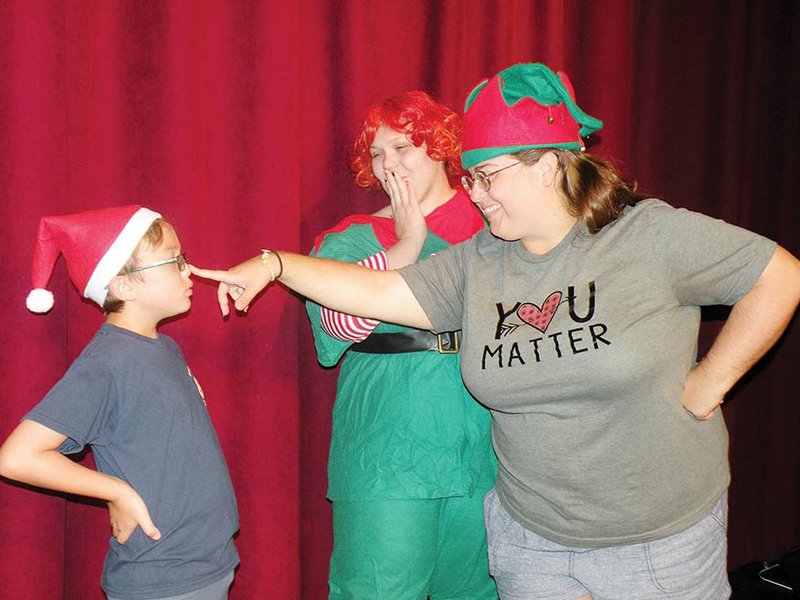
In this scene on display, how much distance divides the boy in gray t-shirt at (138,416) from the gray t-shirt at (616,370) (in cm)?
57

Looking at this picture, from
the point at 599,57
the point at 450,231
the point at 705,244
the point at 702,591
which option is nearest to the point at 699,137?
the point at 599,57

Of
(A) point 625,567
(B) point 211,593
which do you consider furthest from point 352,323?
(A) point 625,567

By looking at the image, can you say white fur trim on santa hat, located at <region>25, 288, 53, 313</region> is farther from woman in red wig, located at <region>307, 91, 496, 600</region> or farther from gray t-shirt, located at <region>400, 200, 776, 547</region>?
gray t-shirt, located at <region>400, 200, 776, 547</region>

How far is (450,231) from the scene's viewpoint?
182cm

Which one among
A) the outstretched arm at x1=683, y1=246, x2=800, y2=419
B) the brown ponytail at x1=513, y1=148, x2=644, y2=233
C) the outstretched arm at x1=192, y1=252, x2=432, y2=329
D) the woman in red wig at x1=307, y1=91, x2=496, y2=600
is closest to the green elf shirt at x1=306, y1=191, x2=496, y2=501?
the woman in red wig at x1=307, y1=91, x2=496, y2=600

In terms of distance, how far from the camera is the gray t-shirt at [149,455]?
140cm

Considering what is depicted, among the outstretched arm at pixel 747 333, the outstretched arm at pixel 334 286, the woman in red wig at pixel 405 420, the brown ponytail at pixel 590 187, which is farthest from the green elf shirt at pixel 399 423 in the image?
the outstretched arm at pixel 747 333

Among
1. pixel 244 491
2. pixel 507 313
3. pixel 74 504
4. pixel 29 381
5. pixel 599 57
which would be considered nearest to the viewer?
pixel 507 313

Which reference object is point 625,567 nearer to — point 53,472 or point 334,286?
point 334,286

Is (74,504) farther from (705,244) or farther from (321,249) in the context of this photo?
(705,244)

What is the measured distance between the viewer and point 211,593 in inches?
58.6

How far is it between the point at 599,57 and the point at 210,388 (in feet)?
5.41

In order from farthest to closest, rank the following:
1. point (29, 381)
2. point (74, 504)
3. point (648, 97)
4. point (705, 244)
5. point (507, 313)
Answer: point (648, 97)
point (74, 504)
point (29, 381)
point (507, 313)
point (705, 244)

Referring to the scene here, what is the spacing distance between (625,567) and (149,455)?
0.88m
